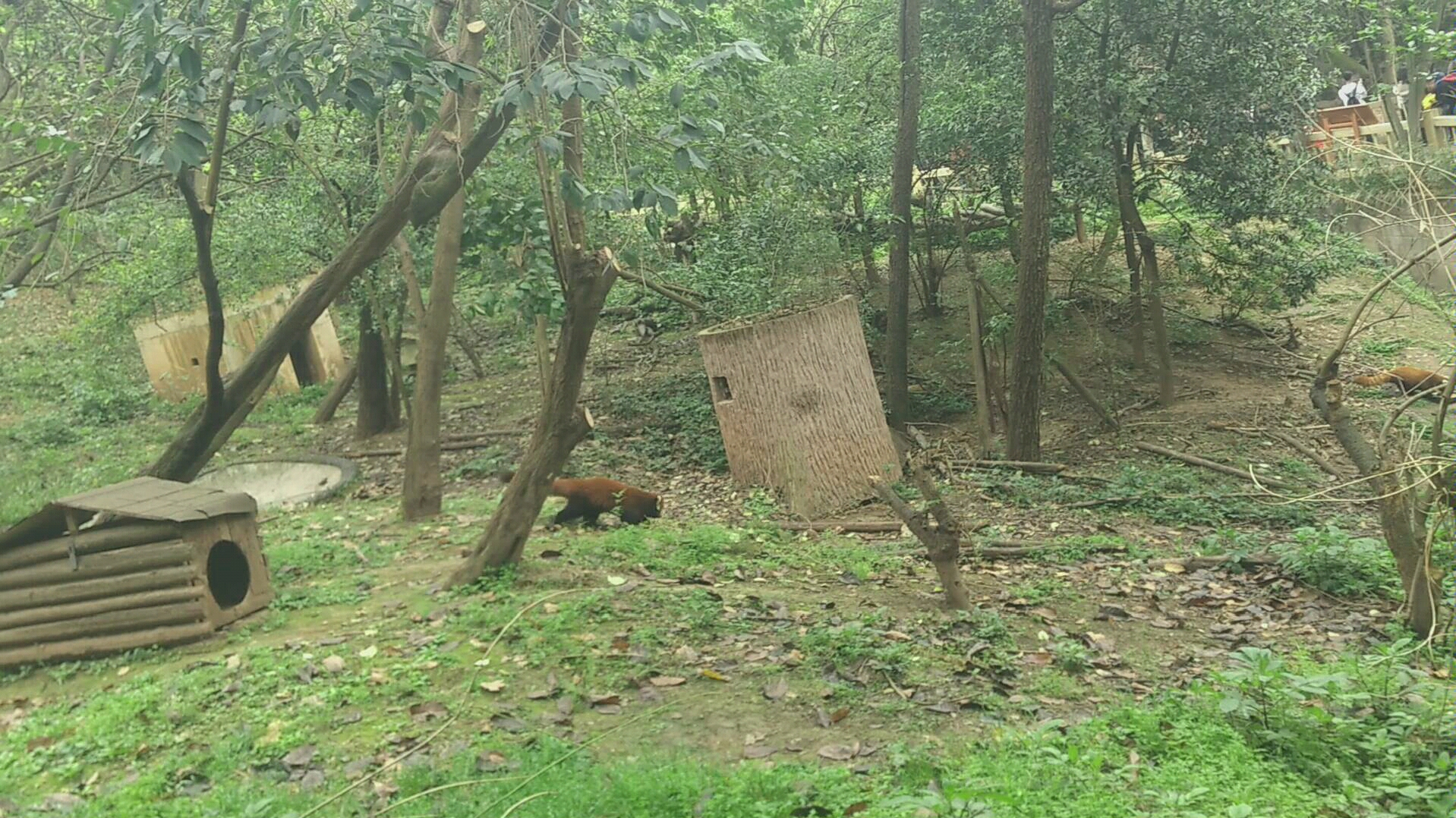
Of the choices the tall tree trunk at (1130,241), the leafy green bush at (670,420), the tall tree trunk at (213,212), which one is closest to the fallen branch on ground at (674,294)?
the leafy green bush at (670,420)

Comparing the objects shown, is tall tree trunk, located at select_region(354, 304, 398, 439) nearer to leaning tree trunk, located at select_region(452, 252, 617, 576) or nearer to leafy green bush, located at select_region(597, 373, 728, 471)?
leafy green bush, located at select_region(597, 373, 728, 471)

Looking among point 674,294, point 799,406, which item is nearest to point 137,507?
point 799,406

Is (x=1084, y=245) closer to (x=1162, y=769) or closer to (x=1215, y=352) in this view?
(x=1215, y=352)

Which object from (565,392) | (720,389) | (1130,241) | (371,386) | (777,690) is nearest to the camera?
(777,690)

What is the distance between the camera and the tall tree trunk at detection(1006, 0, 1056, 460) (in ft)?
35.1

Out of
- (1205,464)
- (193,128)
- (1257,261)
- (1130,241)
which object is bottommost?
(1205,464)

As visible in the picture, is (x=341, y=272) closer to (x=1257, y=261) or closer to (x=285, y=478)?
(x=285, y=478)

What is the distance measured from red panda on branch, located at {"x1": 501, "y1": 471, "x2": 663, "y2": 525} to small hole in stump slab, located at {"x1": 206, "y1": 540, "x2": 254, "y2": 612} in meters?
2.60

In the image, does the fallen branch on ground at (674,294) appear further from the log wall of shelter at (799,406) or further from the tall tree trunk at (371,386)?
the tall tree trunk at (371,386)

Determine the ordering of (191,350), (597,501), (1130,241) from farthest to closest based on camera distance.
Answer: (191,350), (1130,241), (597,501)

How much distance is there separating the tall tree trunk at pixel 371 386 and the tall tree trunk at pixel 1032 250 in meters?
8.42

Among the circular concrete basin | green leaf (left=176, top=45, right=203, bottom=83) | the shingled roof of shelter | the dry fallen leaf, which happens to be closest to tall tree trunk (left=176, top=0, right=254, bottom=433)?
green leaf (left=176, top=45, right=203, bottom=83)

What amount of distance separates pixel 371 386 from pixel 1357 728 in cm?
1255

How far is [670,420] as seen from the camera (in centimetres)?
1366
